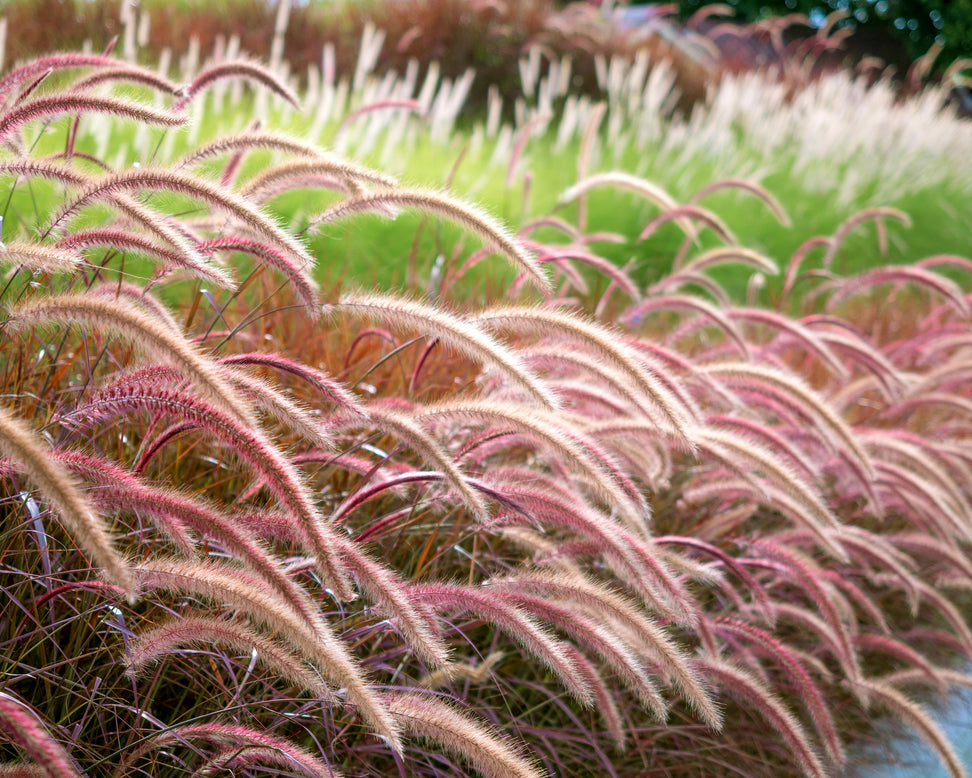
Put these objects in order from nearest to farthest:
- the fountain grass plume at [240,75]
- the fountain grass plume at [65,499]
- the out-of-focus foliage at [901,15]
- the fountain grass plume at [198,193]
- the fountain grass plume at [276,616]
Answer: the fountain grass plume at [65,499] → the fountain grass plume at [276,616] → the fountain grass plume at [198,193] → the fountain grass plume at [240,75] → the out-of-focus foliage at [901,15]

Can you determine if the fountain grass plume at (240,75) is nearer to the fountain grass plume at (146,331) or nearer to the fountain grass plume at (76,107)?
the fountain grass plume at (76,107)

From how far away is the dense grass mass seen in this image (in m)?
1.09

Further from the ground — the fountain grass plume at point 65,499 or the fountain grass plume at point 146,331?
the fountain grass plume at point 146,331

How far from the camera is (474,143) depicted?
18.0 ft

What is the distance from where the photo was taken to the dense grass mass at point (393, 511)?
1089 millimetres

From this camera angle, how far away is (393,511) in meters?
1.88

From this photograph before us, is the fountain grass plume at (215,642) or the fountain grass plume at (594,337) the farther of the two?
the fountain grass plume at (594,337)

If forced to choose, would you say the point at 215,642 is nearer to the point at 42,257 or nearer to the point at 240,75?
the point at 42,257

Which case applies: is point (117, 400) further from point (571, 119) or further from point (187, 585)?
point (571, 119)

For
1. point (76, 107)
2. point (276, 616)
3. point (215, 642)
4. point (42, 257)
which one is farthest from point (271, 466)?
point (76, 107)

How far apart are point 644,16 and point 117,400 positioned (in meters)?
12.0

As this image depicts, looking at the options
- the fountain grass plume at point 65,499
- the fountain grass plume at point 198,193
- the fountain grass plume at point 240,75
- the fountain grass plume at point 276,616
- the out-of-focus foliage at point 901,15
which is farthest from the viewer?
the out-of-focus foliage at point 901,15

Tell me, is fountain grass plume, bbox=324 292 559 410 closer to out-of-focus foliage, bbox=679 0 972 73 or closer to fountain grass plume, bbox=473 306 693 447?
fountain grass plume, bbox=473 306 693 447

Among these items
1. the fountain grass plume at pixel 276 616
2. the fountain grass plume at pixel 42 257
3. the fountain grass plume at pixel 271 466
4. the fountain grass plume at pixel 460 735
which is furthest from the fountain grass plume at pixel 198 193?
the fountain grass plume at pixel 460 735
